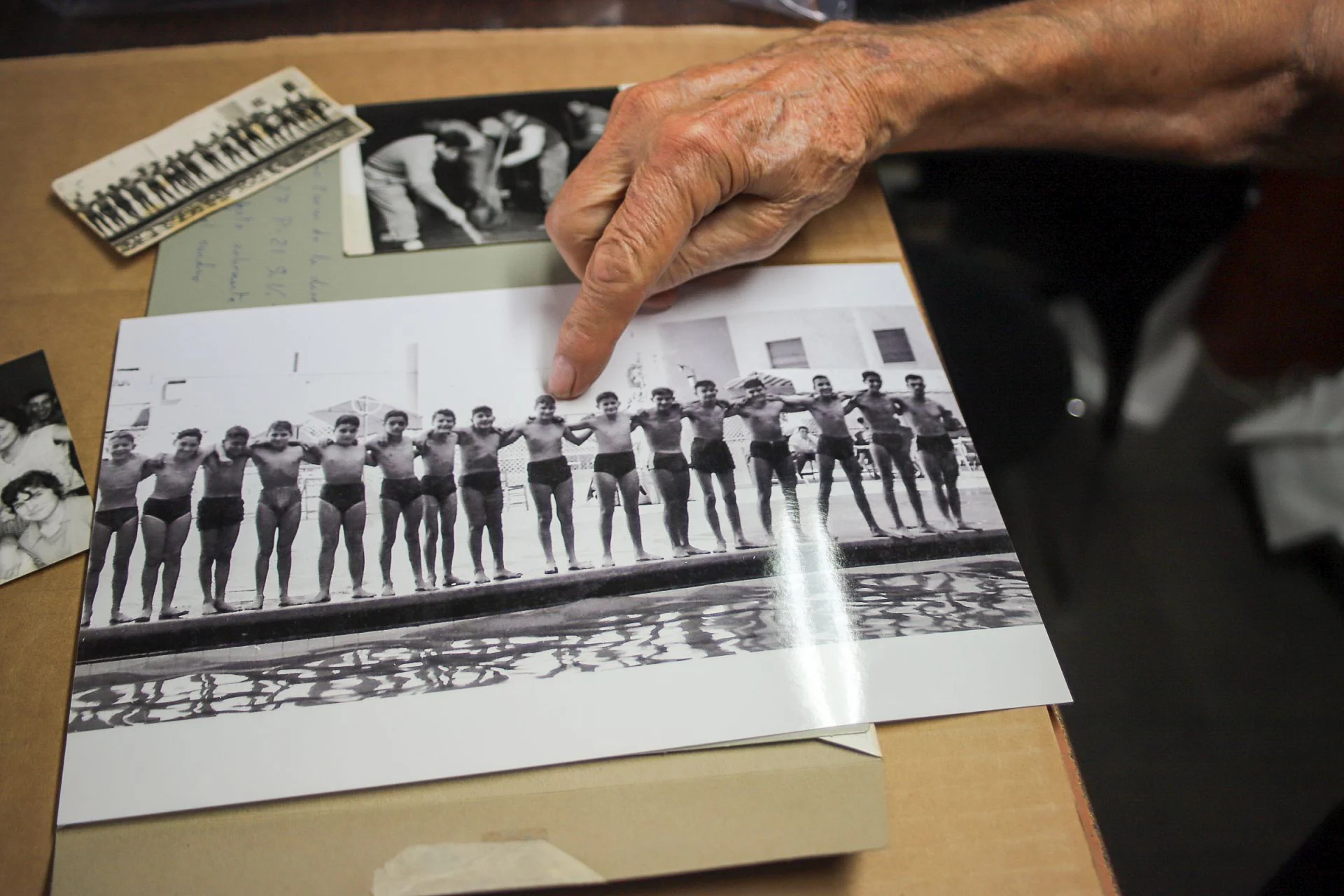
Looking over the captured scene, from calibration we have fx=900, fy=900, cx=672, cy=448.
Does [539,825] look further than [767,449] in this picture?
No

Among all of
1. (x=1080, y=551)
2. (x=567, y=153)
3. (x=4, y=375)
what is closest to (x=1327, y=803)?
(x=1080, y=551)

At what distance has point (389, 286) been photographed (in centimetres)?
64

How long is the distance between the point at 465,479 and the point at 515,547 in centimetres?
6

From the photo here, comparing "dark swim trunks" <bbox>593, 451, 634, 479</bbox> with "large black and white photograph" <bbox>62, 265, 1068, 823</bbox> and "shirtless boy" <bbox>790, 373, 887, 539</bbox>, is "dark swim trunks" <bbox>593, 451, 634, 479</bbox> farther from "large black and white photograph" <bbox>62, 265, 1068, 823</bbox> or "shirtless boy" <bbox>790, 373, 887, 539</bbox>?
"shirtless boy" <bbox>790, 373, 887, 539</bbox>

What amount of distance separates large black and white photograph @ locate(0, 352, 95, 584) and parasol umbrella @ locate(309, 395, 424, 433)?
0.48ft

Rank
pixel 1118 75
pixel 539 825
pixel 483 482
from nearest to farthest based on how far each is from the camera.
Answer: pixel 539 825, pixel 483 482, pixel 1118 75

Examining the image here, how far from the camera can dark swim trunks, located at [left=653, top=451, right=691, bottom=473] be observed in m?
0.58

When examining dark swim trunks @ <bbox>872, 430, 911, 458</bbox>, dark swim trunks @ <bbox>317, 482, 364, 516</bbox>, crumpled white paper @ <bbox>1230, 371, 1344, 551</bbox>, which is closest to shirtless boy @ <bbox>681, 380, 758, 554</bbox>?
dark swim trunks @ <bbox>872, 430, 911, 458</bbox>

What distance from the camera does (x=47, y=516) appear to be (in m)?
0.54

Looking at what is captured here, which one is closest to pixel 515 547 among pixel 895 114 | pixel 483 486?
pixel 483 486

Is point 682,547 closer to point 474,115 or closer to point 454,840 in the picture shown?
point 454,840

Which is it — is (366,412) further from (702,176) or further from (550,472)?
(702,176)

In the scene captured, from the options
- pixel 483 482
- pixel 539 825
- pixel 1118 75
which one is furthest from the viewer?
pixel 1118 75

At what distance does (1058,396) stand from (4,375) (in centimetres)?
76
